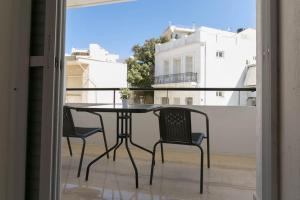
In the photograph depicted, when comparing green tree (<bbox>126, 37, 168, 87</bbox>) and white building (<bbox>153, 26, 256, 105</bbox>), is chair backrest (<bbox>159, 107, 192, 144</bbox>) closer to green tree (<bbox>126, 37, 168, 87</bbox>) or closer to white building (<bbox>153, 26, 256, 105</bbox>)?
green tree (<bbox>126, 37, 168, 87</bbox>)

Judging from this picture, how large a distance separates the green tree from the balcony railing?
10.9 inches

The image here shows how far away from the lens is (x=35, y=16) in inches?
53.1

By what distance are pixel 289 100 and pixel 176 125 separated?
1.28m

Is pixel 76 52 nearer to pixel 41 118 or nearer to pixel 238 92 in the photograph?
pixel 238 92

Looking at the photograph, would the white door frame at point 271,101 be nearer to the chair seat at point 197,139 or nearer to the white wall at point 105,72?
the chair seat at point 197,139

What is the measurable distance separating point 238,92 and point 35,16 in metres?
2.92

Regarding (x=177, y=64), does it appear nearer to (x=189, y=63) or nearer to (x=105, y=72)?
(x=189, y=63)

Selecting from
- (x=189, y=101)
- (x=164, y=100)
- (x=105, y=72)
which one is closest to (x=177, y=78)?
(x=105, y=72)

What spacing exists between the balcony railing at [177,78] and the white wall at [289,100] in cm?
608

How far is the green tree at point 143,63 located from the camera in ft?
20.8

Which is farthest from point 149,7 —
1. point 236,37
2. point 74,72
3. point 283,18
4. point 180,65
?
point 283,18

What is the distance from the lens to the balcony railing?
290 inches

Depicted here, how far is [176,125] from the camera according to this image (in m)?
2.30

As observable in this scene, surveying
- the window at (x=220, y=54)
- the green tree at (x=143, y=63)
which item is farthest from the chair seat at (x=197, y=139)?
the window at (x=220, y=54)
